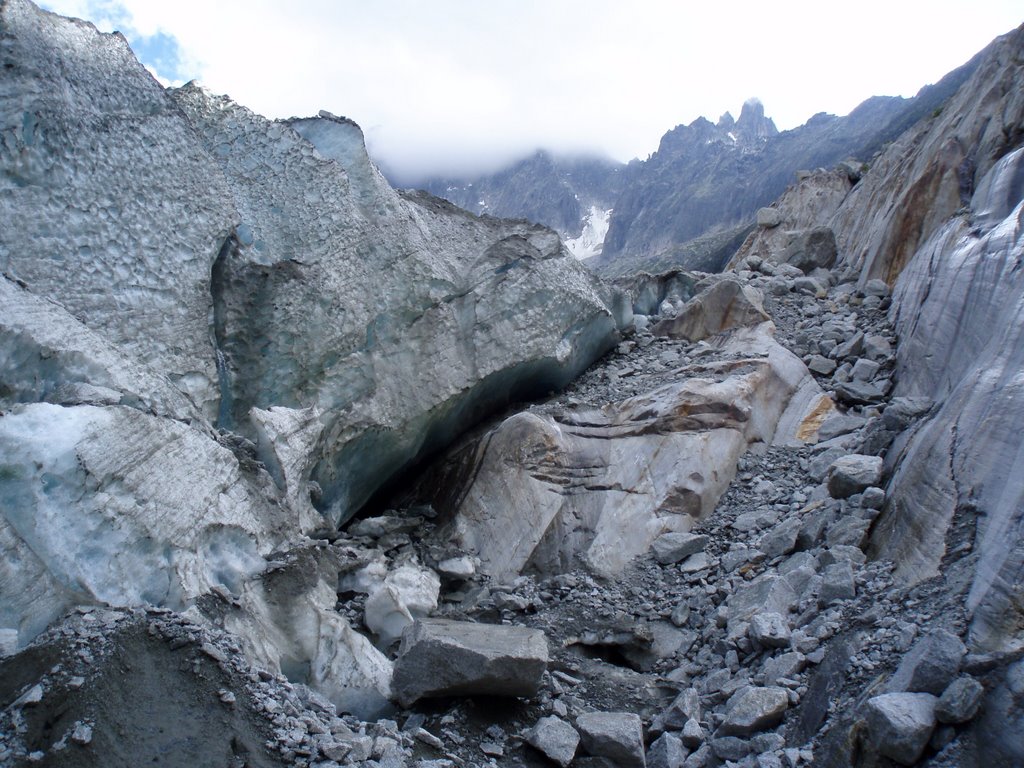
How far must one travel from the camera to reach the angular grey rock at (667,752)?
434 centimetres

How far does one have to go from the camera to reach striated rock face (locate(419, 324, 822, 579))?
736 centimetres

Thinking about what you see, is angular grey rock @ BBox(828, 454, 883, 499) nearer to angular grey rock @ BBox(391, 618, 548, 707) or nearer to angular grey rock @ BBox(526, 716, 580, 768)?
angular grey rock @ BBox(391, 618, 548, 707)

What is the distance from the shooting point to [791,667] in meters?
4.47

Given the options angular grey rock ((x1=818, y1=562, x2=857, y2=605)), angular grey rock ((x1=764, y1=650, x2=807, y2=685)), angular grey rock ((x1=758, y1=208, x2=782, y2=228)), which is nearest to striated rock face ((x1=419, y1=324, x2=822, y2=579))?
angular grey rock ((x1=818, y1=562, x2=857, y2=605))

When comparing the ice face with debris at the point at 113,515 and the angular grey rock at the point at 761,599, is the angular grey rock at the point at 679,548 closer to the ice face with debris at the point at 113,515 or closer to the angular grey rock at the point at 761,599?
the angular grey rock at the point at 761,599

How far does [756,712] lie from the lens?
13.7 ft

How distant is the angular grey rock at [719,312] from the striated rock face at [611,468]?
173 cm

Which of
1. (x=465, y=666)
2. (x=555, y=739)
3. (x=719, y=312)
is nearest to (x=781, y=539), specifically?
(x=555, y=739)

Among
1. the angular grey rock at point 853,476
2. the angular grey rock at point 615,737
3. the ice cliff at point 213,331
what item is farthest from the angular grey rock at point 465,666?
the angular grey rock at point 853,476

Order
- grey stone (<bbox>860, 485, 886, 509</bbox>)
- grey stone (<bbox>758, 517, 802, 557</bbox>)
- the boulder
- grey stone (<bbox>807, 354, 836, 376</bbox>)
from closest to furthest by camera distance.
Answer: grey stone (<bbox>860, 485, 886, 509</bbox>)
the boulder
grey stone (<bbox>758, 517, 802, 557</bbox>)
grey stone (<bbox>807, 354, 836, 376</bbox>)

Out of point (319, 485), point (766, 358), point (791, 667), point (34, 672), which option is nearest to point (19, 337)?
point (34, 672)

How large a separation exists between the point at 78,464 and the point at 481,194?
468 ft

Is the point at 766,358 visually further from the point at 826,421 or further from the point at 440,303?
the point at 440,303

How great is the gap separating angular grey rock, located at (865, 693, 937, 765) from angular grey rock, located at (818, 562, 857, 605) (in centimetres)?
150
